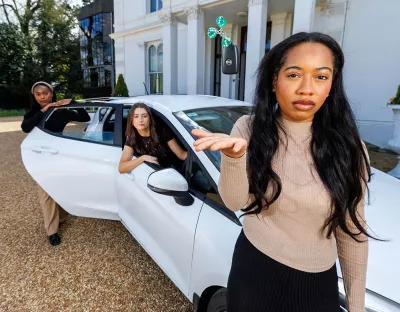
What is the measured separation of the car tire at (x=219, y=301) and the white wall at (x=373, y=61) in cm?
641

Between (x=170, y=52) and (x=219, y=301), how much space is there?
966 centimetres

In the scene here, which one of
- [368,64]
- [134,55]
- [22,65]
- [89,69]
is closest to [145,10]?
[134,55]

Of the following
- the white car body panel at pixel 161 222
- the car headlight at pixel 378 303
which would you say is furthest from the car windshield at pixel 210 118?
the car headlight at pixel 378 303

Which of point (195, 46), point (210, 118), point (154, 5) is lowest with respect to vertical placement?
point (210, 118)

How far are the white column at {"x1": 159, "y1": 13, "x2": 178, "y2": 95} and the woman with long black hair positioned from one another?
952 cm

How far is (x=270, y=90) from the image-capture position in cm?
109

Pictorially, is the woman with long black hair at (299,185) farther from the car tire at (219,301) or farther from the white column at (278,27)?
the white column at (278,27)

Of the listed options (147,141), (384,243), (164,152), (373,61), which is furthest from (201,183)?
(373,61)

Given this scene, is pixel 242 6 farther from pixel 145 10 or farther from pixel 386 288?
pixel 386 288

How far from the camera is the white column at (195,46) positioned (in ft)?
28.7

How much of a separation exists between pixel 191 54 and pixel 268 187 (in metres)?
8.69

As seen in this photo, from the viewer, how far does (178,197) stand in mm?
1751

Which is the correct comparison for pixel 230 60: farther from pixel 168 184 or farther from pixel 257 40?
pixel 168 184

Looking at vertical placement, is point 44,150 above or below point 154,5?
below
